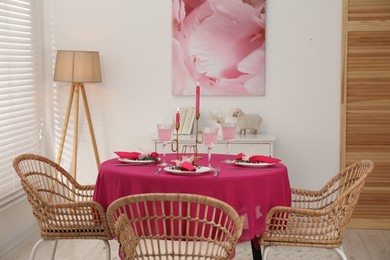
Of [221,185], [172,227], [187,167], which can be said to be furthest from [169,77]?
[172,227]

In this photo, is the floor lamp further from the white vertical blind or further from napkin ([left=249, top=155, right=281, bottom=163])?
napkin ([left=249, top=155, right=281, bottom=163])

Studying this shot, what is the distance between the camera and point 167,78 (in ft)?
17.5

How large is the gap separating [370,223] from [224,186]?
2.37m

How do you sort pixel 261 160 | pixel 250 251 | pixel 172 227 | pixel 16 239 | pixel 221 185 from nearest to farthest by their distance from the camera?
pixel 172 227, pixel 221 185, pixel 261 160, pixel 250 251, pixel 16 239

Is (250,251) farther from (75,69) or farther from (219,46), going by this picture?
(75,69)

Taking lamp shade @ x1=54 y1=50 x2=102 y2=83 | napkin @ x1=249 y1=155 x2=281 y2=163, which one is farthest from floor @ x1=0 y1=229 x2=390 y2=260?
lamp shade @ x1=54 y1=50 x2=102 y2=83

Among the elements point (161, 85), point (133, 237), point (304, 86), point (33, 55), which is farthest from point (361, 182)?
point (33, 55)

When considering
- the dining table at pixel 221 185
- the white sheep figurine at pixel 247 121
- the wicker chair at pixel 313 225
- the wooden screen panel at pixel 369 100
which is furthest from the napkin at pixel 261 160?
the wooden screen panel at pixel 369 100

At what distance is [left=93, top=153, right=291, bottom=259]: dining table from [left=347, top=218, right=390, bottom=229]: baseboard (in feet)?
6.13

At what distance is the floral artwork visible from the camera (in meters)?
5.20

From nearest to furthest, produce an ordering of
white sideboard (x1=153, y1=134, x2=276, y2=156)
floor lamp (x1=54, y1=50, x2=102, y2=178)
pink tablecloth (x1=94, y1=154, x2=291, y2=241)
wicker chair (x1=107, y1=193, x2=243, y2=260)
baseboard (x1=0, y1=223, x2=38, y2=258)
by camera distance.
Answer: wicker chair (x1=107, y1=193, x2=243, y2=260) < pink tablecloth (x1=94, y1=154, x2=291, y2=241) < baseboard (x1=0, y1=223, x2=38, y2=258) < white sideboard (x1=153, y1=134, x2=276, y2=156) < floor lamp (x1=54, y1=50, x2=102, y2=178)

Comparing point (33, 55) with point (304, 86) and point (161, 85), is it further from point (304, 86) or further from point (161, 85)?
point (304, 86)

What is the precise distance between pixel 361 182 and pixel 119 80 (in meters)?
2.58

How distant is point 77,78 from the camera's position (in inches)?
197
